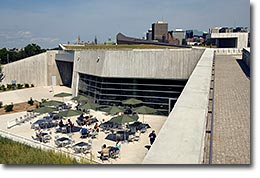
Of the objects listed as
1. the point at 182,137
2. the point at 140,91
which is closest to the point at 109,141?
the point at 140,91

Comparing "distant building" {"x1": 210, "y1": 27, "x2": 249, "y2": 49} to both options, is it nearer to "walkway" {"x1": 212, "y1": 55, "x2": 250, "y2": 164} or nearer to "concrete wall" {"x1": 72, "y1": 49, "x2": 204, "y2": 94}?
"concrete wall" {"x1": 72, "y1": 49, "x2": 204, "y2": 94}

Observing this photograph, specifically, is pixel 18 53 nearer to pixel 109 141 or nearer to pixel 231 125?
pixel 109 141

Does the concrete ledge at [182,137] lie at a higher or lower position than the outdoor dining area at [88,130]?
higher

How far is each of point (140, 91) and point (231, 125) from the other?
13.9 metres

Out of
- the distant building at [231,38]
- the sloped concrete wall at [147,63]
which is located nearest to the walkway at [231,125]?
the sloped concrete wall at [147,63]

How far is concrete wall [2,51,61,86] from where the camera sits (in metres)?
37.0

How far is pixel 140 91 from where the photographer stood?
22141 mm

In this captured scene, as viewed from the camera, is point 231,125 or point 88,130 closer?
point 231,125

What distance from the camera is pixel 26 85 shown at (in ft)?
121

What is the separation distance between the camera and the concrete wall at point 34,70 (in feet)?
121

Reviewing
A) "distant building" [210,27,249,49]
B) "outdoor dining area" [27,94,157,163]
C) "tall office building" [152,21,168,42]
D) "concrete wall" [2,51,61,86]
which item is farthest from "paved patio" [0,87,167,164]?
"tall office building" [152,21,168,42]

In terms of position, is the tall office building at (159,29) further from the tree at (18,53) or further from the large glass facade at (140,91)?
the large glass facade at (140,91)

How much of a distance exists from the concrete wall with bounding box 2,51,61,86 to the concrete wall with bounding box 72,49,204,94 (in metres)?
16.0

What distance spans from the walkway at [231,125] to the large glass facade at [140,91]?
20.9 feet
